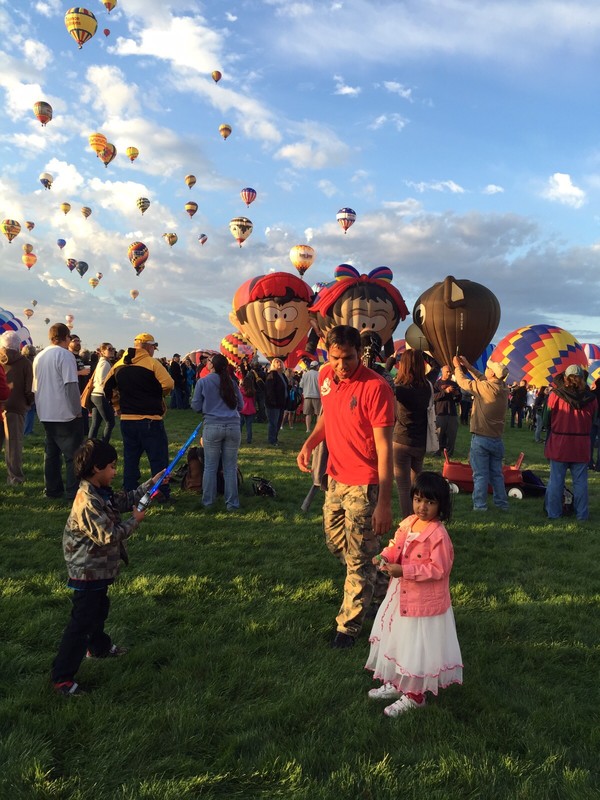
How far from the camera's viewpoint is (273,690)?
130 inches

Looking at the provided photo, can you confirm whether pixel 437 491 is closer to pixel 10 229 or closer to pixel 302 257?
pixel 302 257

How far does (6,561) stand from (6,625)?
1.39 m

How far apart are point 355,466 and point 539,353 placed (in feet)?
103

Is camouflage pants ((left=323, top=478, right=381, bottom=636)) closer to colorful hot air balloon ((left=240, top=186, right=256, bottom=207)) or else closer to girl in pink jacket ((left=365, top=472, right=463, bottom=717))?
girl in pink jacket ((left=365, top=472, right=463, bottom=717))

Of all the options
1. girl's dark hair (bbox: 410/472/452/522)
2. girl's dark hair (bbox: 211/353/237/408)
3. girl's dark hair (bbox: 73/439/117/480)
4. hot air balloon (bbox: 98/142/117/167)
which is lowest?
girl's dark hair (bbox: 410/472/452/522)

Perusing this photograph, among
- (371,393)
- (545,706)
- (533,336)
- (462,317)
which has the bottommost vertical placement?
(545,706)

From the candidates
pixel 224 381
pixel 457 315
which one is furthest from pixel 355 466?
pixel 457 315

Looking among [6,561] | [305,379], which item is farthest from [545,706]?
[305,379]

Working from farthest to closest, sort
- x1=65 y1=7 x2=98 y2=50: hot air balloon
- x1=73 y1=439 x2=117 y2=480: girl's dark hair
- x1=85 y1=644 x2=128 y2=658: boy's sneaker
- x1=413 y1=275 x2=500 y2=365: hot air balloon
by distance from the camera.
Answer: x1=65 y1=7 x2=98 y2=50: hot air balloon
x1=413 y1=275 x2=500 y2=365: hot air balloon
x1=85 y1=644 x2=128 y2=658: boy's sneaker
x1=73 y1=439 x2=117 y2=480: girl's dark hair

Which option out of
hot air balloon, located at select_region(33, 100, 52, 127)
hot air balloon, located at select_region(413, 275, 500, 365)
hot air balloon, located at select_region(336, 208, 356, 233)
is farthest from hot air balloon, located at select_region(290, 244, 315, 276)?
hot air balloon, located at select_region(33, 100, 52, 127)

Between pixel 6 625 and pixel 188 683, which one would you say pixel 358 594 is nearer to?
pixel 188 683

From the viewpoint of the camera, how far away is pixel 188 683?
130 inches

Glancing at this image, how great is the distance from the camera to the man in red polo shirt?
3.67 m

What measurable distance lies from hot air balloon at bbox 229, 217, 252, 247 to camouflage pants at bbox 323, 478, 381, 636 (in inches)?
1261
